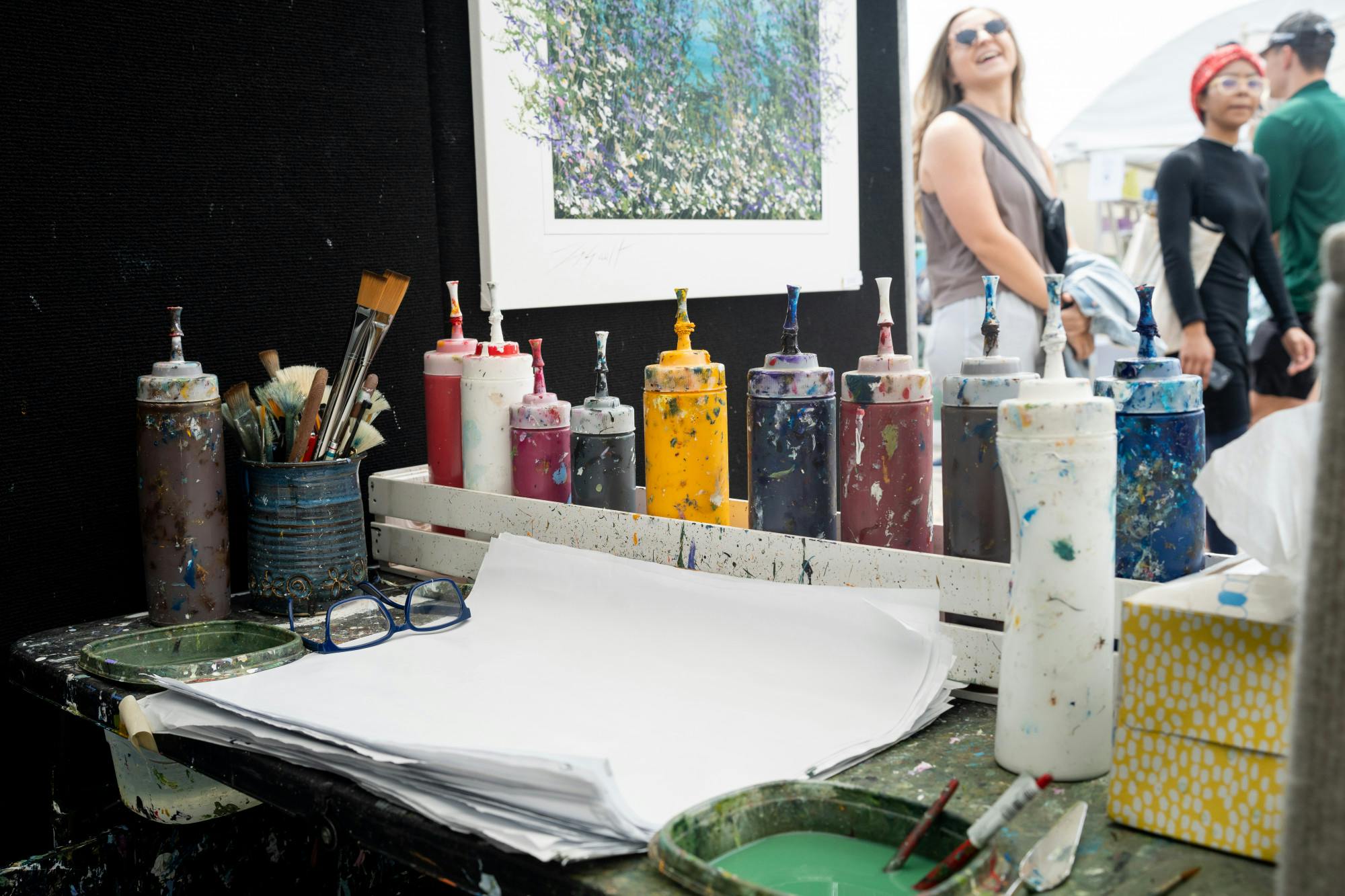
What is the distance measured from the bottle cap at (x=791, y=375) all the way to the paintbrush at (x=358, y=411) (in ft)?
1.35

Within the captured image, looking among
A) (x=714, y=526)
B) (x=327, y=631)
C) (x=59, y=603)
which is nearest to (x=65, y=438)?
(x=59, y=603)

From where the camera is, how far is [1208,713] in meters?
0.62

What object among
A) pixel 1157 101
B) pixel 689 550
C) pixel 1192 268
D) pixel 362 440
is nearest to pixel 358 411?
pixel 362 440

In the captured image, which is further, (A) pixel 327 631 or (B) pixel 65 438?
(B) pixel 65 438

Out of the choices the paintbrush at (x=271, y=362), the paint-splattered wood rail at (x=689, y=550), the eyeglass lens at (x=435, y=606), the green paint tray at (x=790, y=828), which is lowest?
the green paint tray at (x=790, y=828)

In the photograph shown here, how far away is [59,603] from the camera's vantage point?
1.22 metres

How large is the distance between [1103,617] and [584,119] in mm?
1238

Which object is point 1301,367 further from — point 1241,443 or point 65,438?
point 65,438

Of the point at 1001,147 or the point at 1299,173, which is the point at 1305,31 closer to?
the point at 1299,173

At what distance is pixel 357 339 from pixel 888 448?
0.54m

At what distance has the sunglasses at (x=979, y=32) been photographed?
2.29 m

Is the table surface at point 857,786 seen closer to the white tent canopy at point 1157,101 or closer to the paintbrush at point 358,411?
the paintbrush at point 358,411

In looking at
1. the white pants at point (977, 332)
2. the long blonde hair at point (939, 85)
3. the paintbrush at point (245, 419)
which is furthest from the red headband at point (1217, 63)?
the paintbrush at point (245, 419)

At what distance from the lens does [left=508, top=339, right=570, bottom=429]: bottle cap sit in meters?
1.19
